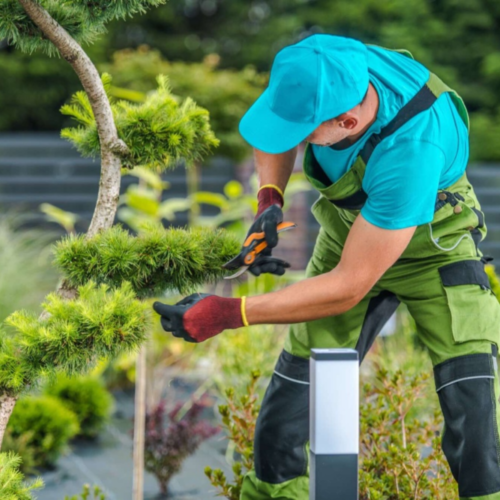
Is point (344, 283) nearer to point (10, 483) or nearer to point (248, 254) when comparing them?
point (248, 254)

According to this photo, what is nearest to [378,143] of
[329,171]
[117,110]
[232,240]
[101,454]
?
[329,171]

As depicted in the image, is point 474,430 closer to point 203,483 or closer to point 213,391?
point 203,483

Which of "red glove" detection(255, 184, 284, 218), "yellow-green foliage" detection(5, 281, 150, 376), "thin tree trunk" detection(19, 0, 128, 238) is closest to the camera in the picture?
"yellow-green foliage" detection(5, 281, 150, 376)

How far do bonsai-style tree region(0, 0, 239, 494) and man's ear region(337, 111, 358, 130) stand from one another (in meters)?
0.48

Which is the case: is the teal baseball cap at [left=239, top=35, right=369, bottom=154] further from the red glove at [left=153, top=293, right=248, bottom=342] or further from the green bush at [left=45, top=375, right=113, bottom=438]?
the green bush at [left=45, top=375, right=113, bottom=438]

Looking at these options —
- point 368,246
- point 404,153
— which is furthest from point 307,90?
point 368,246

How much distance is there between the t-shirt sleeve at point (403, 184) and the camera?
1.88 metres

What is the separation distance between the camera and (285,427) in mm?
2387

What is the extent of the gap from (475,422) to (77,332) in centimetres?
104

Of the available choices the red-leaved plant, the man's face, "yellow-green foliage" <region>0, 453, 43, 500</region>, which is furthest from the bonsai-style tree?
the red-leaved plant

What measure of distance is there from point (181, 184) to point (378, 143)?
212 inches

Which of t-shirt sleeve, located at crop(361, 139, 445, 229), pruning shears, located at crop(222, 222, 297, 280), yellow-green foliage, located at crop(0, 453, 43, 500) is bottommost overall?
yellow-green foliage, located at crop(0, 453, 43, 500)

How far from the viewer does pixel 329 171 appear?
7.15 ft

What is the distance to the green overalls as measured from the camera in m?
2.09
